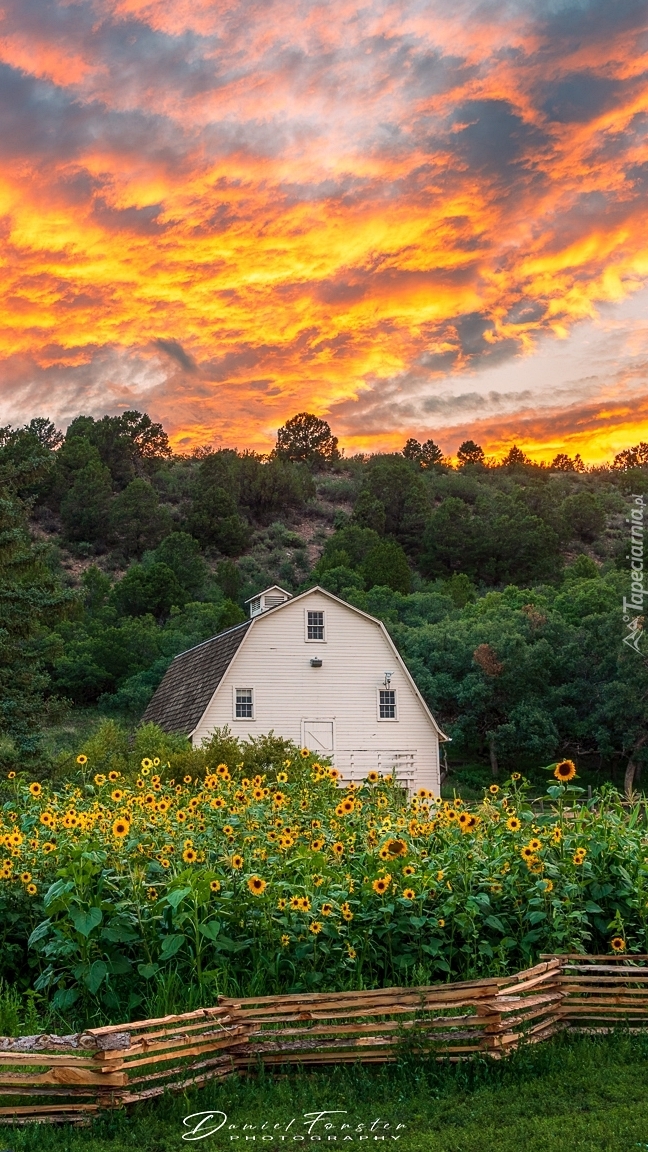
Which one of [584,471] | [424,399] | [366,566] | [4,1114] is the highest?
[584,471]

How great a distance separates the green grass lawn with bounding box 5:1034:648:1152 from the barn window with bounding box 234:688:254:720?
80.9 feet

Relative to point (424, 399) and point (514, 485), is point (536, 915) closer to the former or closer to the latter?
point (424, 399)

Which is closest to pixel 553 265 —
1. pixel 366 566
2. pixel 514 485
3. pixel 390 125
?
pixel 390 125

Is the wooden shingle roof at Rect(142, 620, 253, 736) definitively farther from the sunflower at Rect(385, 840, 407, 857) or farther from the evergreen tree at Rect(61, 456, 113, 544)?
the evergreen tree at Rect(61, 456, 113, 544)

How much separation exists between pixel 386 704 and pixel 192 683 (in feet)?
17.9

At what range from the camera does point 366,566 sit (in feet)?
177

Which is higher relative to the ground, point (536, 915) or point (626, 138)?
point (626, 138)

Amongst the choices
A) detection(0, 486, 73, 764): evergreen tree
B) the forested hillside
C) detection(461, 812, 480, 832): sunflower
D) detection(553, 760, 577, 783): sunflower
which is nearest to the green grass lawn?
detection(461, 812, 480, 832): sunflower

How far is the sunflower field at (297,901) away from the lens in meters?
5.45

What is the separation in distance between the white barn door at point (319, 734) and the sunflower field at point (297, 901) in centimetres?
2410

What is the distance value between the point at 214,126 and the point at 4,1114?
17.0m

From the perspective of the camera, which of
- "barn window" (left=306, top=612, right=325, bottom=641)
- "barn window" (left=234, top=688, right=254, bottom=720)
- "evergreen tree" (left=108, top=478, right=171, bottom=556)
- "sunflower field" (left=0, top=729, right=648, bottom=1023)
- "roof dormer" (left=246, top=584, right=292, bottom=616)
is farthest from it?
"evergreen tree" (left=108, top=478, right=171, bottom=556)

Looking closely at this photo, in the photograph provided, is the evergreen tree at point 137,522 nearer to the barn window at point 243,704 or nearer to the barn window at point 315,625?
the barn window at point 315,625

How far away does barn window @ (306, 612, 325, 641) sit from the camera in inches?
1224
